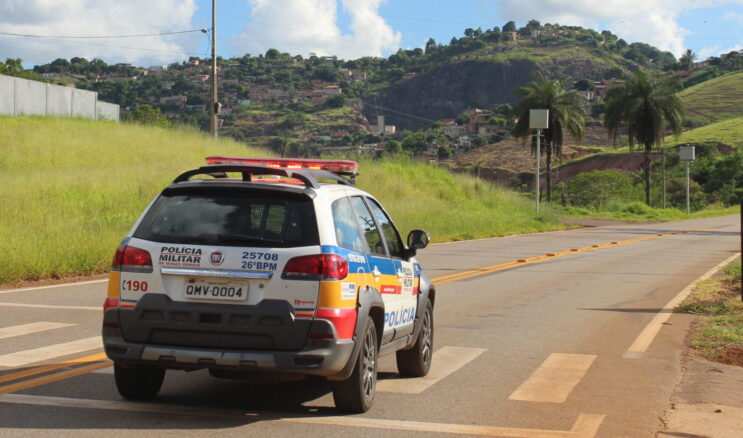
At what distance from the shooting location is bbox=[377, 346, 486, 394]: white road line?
27.1 feet

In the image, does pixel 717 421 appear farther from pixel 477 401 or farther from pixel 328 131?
pixel 328 131

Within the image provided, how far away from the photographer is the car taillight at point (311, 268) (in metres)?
6.61

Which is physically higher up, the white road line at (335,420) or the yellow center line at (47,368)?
the yellow center line at (47,368)

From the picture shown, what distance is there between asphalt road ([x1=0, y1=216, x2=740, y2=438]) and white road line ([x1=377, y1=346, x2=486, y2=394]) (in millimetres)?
20

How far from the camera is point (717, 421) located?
24.0ft

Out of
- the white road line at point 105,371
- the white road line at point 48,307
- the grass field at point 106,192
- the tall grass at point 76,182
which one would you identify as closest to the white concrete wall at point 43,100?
the tall grass at point 76,182

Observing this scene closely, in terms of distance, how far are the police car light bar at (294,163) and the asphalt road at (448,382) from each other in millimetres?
1806

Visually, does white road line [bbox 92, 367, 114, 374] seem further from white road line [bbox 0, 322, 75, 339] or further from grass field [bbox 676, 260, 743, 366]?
grass field [bbox 676, 260, 743, 366]

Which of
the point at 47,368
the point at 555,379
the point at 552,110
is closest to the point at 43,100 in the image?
the point at 552,110

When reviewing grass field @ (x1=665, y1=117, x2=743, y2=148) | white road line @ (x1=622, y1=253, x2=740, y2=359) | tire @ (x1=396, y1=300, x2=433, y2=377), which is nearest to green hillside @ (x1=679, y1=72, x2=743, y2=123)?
grass field @ (x1=665, y1=117, x2=743, y2=148)

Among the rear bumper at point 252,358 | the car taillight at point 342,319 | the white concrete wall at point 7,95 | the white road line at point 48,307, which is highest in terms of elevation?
the white concrete wall at point 7,95

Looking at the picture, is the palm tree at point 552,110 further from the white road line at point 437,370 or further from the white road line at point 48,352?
the white road line at point 48,352

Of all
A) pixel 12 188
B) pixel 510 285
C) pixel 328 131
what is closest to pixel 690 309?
pixel 510 285

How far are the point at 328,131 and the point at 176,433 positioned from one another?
162093 millimetres
